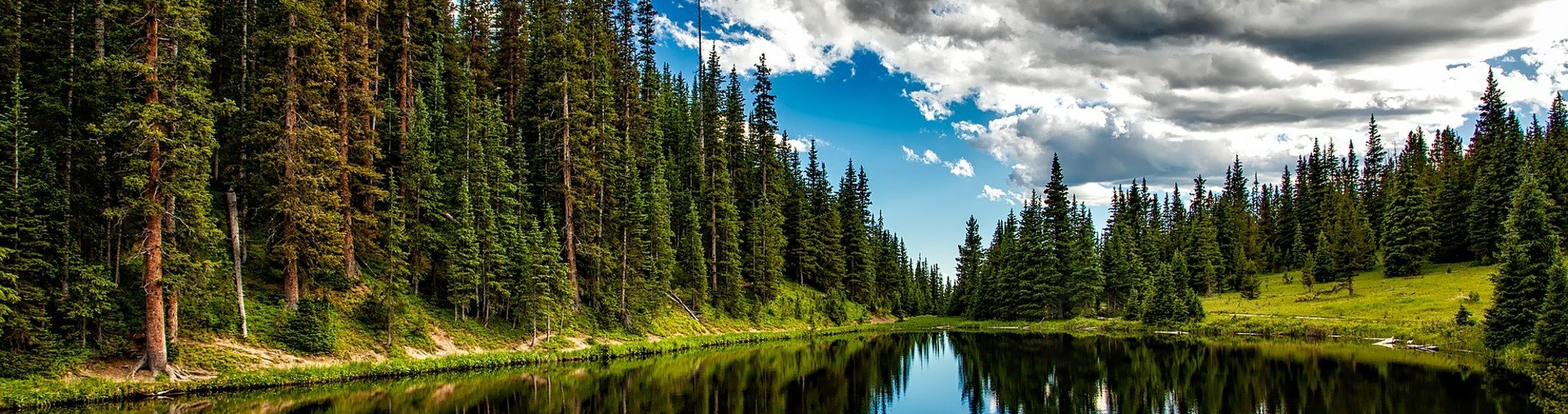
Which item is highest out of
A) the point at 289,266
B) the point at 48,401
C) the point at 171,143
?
the point at 171,143

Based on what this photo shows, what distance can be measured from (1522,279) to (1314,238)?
67.3 m

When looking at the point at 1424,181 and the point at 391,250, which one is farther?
the point at 1424,181

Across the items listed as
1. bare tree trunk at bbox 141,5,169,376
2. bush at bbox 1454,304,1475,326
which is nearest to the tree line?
bare tree trunk at bbox 141,5,169,376

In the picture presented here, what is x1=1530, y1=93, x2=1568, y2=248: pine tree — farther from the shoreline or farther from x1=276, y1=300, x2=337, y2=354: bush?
x1=276, y1=300, x2=337, y2=354: bush

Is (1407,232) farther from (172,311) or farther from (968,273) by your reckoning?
(172,311)

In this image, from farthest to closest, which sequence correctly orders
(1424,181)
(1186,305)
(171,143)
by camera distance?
(1424,181) → (1186,305) → (171,143)

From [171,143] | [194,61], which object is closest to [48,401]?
[171,143]

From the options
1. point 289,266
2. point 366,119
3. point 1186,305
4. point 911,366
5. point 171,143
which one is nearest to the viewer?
point 171,143

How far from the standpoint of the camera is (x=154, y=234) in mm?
22844

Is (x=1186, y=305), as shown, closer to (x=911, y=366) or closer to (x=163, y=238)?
(x=911, y=366)

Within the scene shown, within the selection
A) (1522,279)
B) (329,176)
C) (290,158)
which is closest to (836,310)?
(1522,279)

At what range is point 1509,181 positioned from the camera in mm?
63750

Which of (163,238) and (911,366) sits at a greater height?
(163,238)

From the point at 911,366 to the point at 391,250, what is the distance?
25.7 metres
